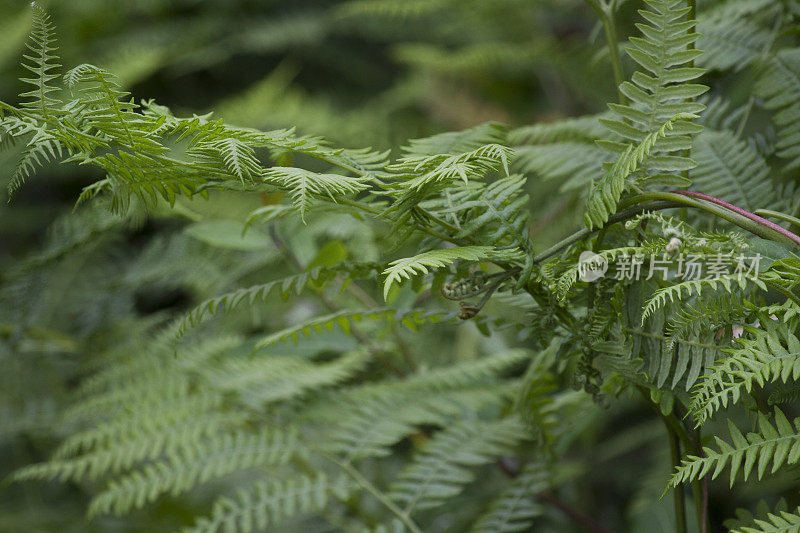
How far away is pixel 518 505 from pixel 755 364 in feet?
1.53

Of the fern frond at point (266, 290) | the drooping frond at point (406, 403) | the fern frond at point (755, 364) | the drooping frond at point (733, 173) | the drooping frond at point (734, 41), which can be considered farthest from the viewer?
the drooping frond at point (406, 403)

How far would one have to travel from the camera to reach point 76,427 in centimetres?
123

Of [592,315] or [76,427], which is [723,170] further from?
[76,427]

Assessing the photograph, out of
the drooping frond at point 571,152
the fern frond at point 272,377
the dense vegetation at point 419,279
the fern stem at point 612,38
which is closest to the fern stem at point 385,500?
the dense vegetation at point 419,279

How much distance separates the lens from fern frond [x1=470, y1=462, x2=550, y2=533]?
0.80 meters

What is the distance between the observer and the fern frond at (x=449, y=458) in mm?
820

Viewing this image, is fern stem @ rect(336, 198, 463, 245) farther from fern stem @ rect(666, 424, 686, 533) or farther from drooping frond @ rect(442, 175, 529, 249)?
fern stem @ rect(666, 424, 686, 533)

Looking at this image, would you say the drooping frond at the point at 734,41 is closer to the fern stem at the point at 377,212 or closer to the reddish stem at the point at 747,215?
the reddish stem at the point at 747,215

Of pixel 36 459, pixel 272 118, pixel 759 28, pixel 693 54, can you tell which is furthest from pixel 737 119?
pixel 36 459

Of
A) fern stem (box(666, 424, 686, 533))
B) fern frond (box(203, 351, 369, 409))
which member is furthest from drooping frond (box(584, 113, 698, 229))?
fern frond (box(203, 351, 369, 409))

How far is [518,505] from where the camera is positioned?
82 centimetres

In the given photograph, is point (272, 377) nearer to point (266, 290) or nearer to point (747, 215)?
point (266, 290)

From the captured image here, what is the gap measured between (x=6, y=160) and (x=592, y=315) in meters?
1.05

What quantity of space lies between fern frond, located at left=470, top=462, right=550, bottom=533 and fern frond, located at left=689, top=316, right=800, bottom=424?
41cm
